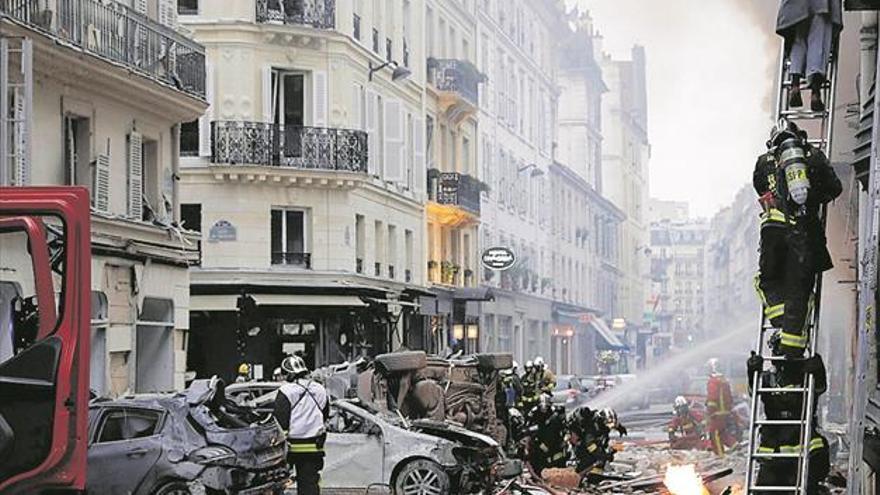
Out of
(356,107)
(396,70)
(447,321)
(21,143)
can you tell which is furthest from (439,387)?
(447,321)

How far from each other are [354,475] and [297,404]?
143 inches

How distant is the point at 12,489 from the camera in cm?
952

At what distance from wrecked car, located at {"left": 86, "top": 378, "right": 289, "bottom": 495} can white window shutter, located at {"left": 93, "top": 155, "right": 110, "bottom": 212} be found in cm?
877

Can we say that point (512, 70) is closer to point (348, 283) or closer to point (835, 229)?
point (348, 283)

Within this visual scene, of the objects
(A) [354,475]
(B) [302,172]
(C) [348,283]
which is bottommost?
(A) [354,475]

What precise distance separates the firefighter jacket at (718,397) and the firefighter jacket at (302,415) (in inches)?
518

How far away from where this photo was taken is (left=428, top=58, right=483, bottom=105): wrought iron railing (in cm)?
4416

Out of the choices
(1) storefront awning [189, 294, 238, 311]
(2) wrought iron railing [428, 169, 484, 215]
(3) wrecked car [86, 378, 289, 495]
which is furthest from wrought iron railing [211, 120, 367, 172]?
(3) wrecked car [86, 378, 289, 495]

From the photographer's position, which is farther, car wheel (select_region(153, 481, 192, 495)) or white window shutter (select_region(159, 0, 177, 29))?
white window shutter (select_region(159, 0, 177, 29))

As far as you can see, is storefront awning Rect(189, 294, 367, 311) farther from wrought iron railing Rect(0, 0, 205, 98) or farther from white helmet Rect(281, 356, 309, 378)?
white helmet Rect(281, 356, 309, 378)

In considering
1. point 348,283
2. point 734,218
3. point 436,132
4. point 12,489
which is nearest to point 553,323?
→ point 436,132

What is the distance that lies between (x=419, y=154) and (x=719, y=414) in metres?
16.8

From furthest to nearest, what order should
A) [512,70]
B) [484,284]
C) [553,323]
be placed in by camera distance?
[553,323], [512,70], [484,284]

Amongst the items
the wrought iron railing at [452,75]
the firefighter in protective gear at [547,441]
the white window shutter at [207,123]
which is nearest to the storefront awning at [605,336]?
the wrought iron railing at [452,75]
